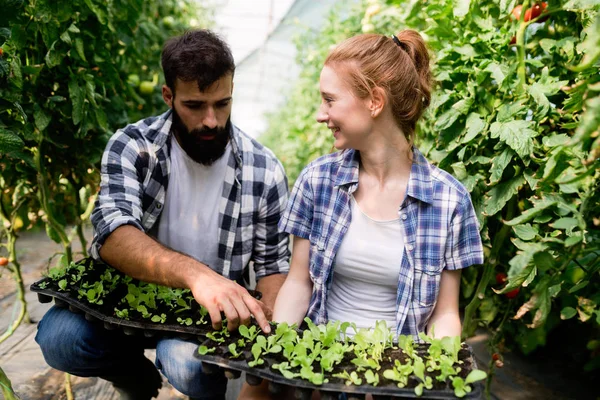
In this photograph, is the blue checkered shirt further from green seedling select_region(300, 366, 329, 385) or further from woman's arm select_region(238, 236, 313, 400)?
green seedling select_region(300, 366, 329, 385)

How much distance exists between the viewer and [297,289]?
1487 mm

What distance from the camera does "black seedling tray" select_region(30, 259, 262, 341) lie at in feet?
4.10

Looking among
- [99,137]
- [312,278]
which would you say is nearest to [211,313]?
[312,278]

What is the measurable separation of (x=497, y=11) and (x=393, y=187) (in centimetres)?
67

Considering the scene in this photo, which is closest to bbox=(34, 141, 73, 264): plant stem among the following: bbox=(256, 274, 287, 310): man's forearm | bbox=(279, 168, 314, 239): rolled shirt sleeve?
bbox=(256, 274, 287, 310): man's forearm

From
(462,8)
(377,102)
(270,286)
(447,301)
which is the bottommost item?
(270,286)

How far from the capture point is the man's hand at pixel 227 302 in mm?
1194

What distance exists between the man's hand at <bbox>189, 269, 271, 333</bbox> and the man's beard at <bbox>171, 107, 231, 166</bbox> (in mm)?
572

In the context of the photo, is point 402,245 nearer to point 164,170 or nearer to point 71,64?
point 164,170

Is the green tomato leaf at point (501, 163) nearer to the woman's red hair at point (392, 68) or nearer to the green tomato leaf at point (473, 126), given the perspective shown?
the green tomato leaf at point (473, 126)

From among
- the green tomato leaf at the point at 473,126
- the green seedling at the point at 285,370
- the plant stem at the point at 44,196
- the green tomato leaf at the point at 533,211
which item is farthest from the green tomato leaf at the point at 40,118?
the green tomato leaf at the point at 533,211

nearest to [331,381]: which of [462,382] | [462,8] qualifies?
[462,382]

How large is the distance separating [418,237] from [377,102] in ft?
1.19

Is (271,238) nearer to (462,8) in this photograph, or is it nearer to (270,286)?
(270,286)
